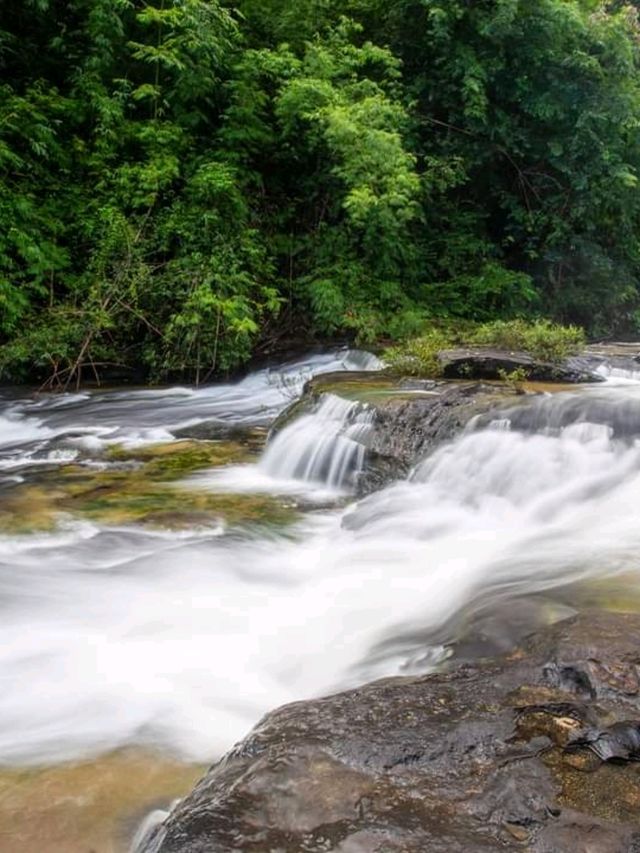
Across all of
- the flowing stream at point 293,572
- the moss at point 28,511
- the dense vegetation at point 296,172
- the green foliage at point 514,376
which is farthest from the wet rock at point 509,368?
→ the moss at point 28,511

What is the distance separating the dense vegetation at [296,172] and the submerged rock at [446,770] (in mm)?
7994

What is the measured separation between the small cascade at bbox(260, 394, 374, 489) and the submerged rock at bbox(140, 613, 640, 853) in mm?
3956

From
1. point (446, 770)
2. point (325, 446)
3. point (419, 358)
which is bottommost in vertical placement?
point (446, 770)

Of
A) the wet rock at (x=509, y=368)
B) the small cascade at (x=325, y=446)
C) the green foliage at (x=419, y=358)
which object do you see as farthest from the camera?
the green foliage at (x=419, y=358)

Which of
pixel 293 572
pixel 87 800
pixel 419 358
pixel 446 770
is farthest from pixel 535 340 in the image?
pixel 87 800

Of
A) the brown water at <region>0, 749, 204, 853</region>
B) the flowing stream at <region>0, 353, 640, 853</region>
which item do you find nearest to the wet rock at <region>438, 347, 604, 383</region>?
the flowing stream at <region>0, 353, 640, 853</region>

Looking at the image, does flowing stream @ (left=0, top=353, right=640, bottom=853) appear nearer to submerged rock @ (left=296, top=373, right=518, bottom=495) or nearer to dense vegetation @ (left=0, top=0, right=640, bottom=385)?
submerged rock @ (left=296, top=373, right=518, bottom=495)

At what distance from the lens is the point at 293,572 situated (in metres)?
4.80

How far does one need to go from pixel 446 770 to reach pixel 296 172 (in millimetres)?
12364

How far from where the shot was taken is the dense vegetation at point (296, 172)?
34.1 feet

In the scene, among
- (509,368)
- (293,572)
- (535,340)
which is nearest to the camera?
(293,572)

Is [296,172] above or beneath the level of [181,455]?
above

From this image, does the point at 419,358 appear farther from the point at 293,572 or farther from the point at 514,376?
the point at 293,572

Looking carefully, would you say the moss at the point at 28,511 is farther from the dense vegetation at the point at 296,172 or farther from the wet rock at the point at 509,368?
the wet rock at the point at 509,368
